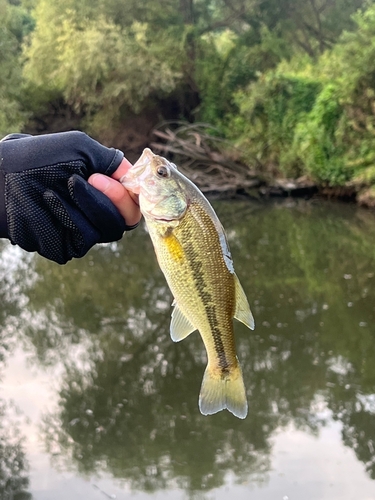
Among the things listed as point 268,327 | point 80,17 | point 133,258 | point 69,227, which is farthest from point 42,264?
point 80,17

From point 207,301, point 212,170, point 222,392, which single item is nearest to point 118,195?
point 207,301

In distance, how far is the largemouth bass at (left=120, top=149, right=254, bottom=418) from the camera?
1.97m

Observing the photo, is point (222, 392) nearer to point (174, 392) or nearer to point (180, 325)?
point (180, 325)

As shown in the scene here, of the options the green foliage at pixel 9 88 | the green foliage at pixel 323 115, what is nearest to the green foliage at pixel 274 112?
the green foliage at pixel 323 115

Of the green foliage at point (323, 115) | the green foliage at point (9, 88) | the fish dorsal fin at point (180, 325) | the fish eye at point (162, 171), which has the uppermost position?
the fish eye at point (162, 171)

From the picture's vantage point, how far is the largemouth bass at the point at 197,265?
1970mm

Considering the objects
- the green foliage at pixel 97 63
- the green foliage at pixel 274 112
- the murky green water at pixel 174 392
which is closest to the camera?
the murky green water at pixel 174 392

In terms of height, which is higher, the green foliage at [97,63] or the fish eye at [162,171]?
the fish eye at [162,171]

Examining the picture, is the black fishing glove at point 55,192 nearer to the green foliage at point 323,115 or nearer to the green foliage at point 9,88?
the green foliage at point 323,115

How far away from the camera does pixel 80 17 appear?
1000 inches

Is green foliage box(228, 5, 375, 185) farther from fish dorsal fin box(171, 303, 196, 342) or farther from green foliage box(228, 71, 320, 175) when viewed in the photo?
fish dorsal fin box(171, 303, 196, 342)

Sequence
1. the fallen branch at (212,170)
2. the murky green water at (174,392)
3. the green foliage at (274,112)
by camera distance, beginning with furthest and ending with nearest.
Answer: the green foliage at (274,112) → the fallen branch at (212,170) → the murky green water at (174,392)

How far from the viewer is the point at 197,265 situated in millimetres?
2025

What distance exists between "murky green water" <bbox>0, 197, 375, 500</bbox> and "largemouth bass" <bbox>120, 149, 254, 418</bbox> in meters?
3.17
